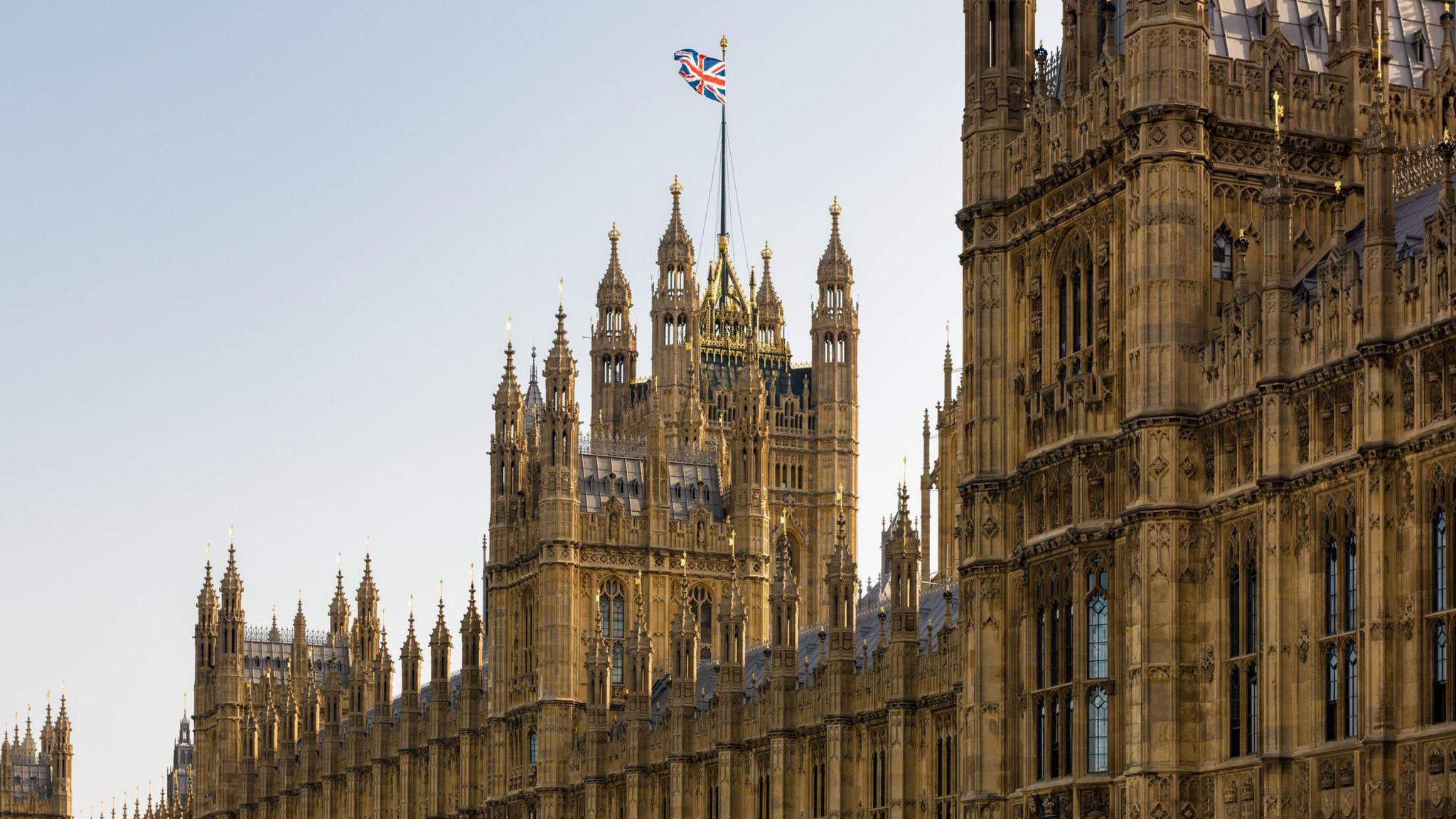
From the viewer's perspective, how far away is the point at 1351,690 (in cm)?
5281

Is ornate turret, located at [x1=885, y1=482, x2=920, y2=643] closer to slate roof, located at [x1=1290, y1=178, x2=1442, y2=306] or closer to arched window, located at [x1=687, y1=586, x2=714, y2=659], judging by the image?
slate roof, located at [x1=1290, y1=178, x2=1442, y2=306]

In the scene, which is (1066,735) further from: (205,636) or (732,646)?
(205,636)

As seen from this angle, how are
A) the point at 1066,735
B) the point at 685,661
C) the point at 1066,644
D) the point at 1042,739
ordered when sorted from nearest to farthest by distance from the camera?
the point at 1066,735, the point at 1066,644, the point at 1042,739, the point at 685,661

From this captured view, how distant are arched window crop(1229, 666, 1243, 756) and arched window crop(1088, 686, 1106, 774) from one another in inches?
141

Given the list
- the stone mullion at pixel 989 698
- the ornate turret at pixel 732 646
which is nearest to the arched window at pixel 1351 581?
the stone mullion at pixel 989 698

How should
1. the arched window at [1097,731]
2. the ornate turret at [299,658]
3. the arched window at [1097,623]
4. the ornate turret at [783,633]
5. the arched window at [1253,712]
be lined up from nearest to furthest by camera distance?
the arched window at [1253,712] < the arched window at [1097,731] < the arched window at [1097,623] < the ornate turret at [783,633] < the ornate turret at [299,658]

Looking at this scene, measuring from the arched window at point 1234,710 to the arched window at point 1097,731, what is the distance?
357 centimetres

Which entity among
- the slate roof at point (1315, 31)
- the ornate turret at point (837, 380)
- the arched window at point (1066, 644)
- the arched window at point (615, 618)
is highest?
the ornate turret at point (837, 380)

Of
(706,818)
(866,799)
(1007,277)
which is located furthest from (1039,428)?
(706,818)

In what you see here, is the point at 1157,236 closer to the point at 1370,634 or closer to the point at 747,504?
the point at 1370,634

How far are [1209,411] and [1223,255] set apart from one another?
358 centimetres

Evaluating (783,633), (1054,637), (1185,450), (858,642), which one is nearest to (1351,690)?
(1185,450)

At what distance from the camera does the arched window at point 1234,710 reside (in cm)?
5603

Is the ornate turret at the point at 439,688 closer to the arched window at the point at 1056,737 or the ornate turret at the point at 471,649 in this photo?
the ornate turret at the point at 471,649
